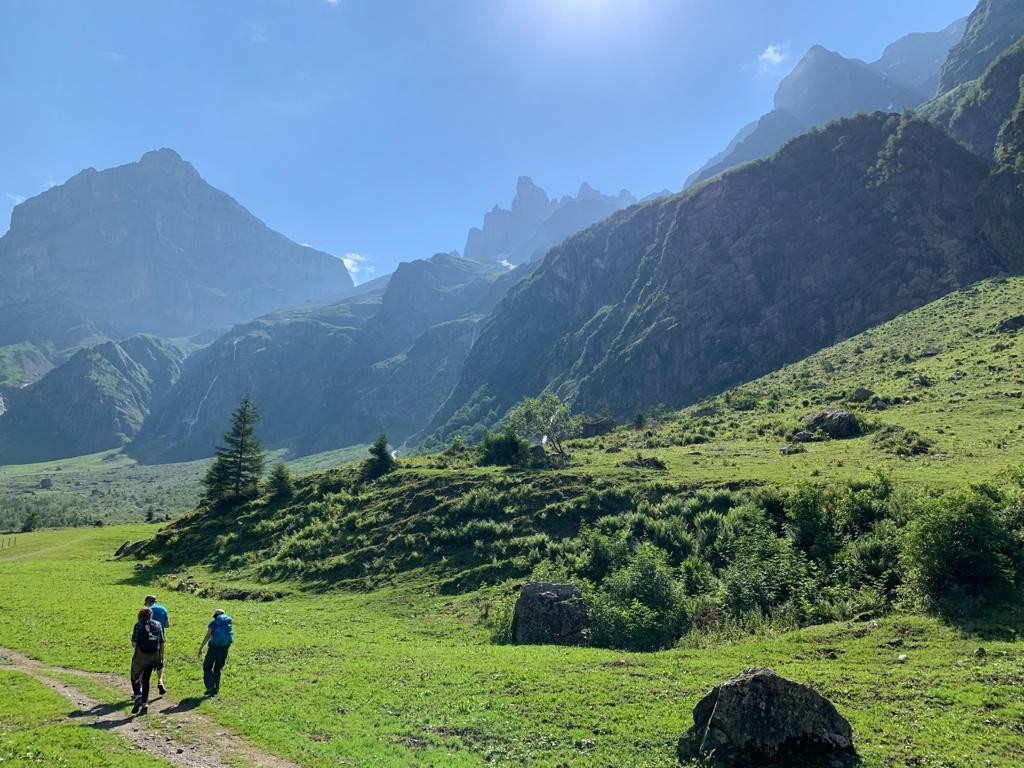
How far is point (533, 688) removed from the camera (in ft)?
63.3

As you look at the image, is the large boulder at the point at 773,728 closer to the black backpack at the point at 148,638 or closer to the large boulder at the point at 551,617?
the large boulder at the point at 551,617

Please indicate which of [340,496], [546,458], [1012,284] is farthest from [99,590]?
[1012,284]

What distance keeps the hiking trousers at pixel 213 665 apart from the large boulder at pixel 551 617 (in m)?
14.1

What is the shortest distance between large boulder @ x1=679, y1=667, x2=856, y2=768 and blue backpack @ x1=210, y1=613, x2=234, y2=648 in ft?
49.4

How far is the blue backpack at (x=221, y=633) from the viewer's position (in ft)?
63.9

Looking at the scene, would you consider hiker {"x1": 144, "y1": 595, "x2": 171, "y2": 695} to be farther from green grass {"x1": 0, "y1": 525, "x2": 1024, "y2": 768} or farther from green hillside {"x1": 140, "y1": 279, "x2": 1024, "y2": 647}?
green hillside {"x1": 140, "y1": 279, "x2": 1024, "y2": 647}

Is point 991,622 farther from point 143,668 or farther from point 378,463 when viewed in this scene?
point 378,463

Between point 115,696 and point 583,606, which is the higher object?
point 115,696

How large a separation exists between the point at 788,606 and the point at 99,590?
4586cm

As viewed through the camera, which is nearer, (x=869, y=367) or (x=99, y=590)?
(x=99, y=590)

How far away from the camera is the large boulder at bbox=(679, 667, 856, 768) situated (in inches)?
486

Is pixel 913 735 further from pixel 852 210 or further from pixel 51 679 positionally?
pixel 852 210

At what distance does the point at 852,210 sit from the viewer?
621 feet

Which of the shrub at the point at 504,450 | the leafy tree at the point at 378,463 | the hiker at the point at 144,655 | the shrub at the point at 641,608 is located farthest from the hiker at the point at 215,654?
the shrub at the point at 504,450
